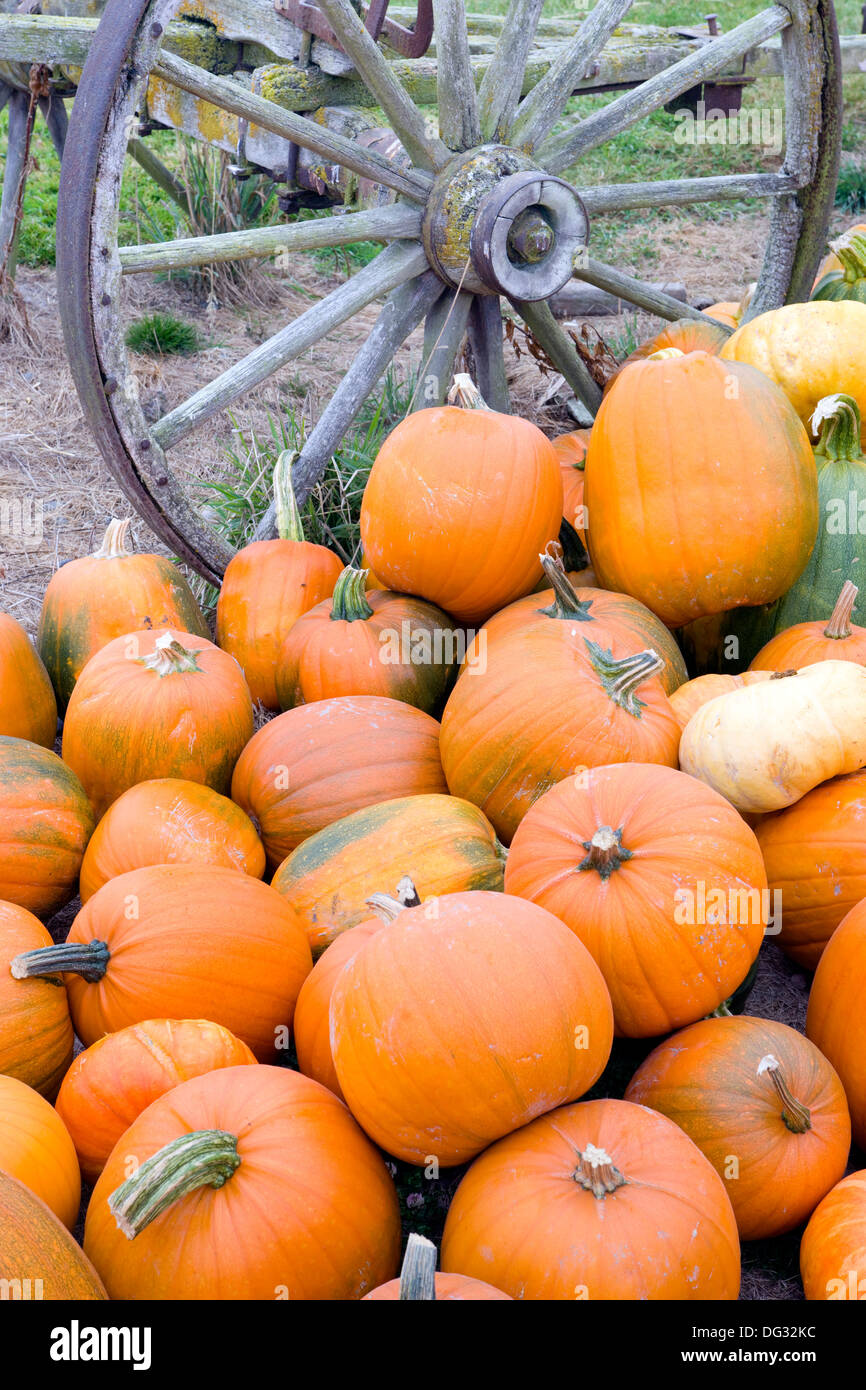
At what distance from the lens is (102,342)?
102 inches

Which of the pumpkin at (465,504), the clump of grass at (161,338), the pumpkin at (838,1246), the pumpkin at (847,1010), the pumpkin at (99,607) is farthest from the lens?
the clump of grass at (161,338)

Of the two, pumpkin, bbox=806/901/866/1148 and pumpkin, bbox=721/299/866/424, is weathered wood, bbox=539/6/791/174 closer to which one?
pumpkin, bbox=721/299/866/424

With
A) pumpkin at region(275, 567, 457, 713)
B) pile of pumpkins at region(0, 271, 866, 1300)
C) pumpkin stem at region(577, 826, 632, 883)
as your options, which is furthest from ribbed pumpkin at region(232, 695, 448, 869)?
pumpkin stem at region(577, 826, 632, 883)

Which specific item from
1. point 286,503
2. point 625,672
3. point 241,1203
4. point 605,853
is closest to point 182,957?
point 241,1203

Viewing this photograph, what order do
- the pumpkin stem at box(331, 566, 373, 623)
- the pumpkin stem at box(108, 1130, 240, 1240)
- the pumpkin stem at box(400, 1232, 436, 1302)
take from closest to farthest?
1. the pumpkin stem at box(400, 1232, 436, 1302)
2. the pumpkin stem at box(108, 1130, 240, 1240)
3. the pumpkin stem at box(331, 566, 373, 623)

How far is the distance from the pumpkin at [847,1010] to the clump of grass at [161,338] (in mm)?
4272

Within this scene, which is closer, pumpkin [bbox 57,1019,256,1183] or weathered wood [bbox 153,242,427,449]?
pumpkin [bbox 57,1019,256,1183]

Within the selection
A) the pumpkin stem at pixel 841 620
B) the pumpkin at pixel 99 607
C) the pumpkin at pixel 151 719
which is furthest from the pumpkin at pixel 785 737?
the pumpkin at pixel 99 607

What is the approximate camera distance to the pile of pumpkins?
1.52 metres

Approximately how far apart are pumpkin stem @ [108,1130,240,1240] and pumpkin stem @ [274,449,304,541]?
5.86ft

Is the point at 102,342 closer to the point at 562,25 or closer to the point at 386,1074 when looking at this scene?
the point at 386,1074

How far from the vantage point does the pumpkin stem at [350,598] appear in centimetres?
263

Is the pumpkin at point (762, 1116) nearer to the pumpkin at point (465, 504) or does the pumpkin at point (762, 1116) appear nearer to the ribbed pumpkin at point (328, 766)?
the ribbed pumpkin at point (328, 766)
